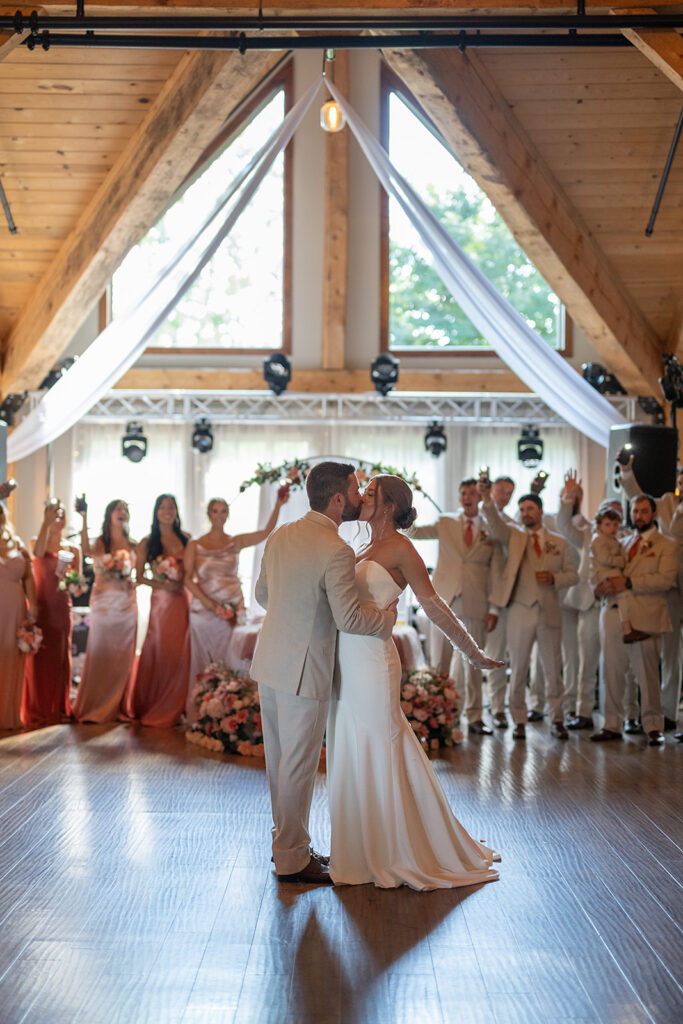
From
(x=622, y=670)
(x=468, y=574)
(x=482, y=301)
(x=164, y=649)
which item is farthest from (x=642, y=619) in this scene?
(x=164, y=649)

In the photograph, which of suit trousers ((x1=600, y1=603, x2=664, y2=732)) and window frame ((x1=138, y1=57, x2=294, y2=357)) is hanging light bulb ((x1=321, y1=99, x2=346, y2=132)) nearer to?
suit trousers ((x1=600, y1=603, x2=664, y2=732))

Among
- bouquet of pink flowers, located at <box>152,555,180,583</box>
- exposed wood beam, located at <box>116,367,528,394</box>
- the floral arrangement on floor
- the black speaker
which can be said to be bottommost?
the floral arrangement on floor

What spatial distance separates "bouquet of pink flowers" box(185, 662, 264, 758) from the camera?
6.89 meters

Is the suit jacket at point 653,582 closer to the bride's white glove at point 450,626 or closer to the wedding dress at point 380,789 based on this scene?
the bride's white glove at point 450,626

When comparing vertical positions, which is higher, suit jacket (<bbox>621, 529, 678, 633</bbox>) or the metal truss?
the metal truss

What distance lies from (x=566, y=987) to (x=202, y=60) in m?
6.60

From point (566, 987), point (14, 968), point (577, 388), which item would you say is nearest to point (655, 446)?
point (577, 388)

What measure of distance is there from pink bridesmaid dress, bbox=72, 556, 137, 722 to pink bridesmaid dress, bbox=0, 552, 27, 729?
0.54 metres

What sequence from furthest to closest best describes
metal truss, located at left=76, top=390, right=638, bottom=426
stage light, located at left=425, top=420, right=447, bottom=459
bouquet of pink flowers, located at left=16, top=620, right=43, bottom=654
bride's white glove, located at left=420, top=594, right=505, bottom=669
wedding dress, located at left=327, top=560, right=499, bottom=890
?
stage light, located at left=425, top=420, right=447, bottom=459 → metal truss, located at left=76, top=390, right=638, bottom=426 → bouquet of pink flowers, located at left=16, top=620, right=43, bottom=654 → bride's white glove, located at left=420, top=594, right=505, bottom=669 → wedding dress, located at left=327, top=560, right=499, bottom=890

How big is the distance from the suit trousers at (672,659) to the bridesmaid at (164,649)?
3.47 metres

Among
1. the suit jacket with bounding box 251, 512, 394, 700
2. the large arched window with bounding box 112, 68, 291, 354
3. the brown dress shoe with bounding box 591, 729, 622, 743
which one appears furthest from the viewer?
the large arched window with bounding box 112, 68, 291, 354

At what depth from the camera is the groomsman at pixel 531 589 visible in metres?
7.62

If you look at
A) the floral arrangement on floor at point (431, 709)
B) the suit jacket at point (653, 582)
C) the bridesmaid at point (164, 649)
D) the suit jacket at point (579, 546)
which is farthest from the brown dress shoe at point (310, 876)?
the suit jacket at point (579, 546)

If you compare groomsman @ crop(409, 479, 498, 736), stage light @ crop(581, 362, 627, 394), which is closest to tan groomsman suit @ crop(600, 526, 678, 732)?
groomsman @ crop(409, 479, 498, 736)
